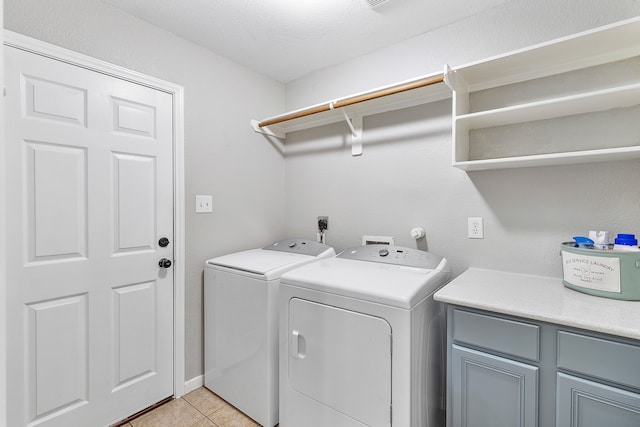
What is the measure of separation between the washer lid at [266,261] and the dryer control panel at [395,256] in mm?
253

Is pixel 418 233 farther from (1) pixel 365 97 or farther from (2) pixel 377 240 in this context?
(1) pixel 365 97

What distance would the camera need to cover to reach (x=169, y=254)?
1.96m

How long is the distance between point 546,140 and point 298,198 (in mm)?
1723

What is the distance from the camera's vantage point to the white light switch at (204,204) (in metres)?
2.09

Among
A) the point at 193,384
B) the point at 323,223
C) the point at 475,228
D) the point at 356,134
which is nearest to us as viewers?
the point at 475,228

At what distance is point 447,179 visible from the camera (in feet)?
6.13

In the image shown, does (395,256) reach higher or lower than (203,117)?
lower

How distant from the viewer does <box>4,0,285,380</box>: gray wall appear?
1581mm

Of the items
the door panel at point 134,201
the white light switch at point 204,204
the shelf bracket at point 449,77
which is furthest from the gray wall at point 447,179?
the door panel at point 134,201

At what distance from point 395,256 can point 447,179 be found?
1.87 feet

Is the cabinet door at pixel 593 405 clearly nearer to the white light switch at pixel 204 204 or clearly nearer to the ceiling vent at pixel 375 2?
the ceiling vent at pixel 375 2

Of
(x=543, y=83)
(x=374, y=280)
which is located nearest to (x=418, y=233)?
(x=374, y=280)

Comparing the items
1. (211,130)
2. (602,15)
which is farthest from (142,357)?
(602,15)

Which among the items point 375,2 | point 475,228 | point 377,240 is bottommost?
point 377,240
